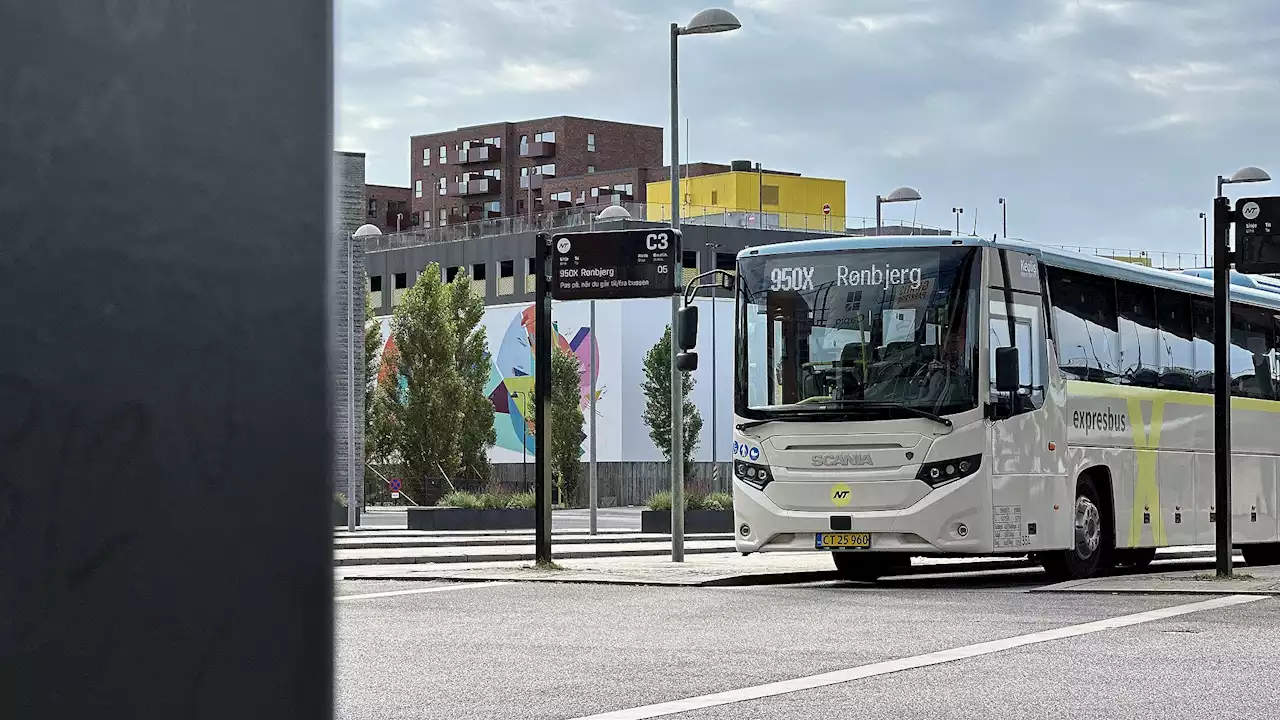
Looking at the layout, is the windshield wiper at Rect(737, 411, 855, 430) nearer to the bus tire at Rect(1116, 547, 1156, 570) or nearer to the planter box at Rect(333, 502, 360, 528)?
the bus tire at Rect(1116, 547, 1156, 570)

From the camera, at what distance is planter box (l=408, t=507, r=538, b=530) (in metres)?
43.1

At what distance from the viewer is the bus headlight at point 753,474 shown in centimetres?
1858

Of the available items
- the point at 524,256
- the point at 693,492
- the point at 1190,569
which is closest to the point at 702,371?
the point at 524,256

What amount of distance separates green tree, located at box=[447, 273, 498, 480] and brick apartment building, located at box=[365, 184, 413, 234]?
200 feet

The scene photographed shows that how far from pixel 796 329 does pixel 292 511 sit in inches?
695

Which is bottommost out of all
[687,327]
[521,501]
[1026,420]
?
[521,501]

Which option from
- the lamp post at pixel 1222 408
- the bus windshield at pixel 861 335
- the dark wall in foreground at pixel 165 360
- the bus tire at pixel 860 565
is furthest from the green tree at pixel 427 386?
the dark wall in foreground at pixel 165 360

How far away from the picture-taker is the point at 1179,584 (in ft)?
A: 57.1

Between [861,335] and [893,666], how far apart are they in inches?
309

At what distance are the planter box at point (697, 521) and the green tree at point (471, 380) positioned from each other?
23741 millimetres

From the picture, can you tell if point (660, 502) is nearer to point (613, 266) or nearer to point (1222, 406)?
point (613, 266)

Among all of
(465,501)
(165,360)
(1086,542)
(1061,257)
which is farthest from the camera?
(465,501)

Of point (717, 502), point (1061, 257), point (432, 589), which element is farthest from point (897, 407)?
point (717, 502)

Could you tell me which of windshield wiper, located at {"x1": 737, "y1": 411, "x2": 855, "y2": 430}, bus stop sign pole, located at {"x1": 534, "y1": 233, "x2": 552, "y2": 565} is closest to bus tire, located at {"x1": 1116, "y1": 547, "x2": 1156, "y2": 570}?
windshield wiper, located at {"x1": 737, "y1": 411, "x2": 855, "y2": 430}
